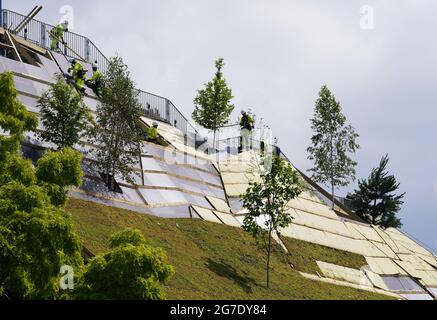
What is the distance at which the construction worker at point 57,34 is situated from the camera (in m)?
60.8

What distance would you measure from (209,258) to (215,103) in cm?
2913

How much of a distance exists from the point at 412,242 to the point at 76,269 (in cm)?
4956

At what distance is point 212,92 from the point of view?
228ft

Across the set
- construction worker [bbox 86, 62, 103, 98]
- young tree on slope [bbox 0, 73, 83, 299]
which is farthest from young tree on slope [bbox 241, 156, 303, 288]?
young tree on slope [bbox 0, 73, 83, 299]

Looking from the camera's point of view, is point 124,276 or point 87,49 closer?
point 124,276

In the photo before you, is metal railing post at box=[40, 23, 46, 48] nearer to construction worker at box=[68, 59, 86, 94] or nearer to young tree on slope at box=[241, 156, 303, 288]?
construction worker at box=[68, 59, 86, 94]

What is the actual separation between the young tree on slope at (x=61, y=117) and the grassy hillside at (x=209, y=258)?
13.0 feet

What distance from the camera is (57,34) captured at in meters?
62.6

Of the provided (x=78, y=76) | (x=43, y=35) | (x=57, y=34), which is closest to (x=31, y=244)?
(x=78, y=76)

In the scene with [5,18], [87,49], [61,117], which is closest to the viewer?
[61,117]

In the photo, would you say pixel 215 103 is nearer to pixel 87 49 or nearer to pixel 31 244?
pixel 87 49

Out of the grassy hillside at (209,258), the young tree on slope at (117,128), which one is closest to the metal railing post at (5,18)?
the young tree on slope at (117,128)
